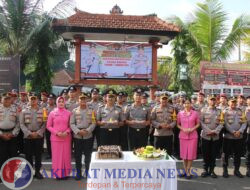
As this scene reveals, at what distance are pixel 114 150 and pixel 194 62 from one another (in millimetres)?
10624

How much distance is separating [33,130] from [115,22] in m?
6.21

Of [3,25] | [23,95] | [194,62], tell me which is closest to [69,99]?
[23,95]

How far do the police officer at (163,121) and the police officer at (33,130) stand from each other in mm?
2358

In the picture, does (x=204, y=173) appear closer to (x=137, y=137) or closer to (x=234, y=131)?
(x=234, y=131)

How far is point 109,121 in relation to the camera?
652 centimetres

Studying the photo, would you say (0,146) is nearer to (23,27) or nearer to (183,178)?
(183,178)

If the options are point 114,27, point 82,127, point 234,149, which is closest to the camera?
point 82,127

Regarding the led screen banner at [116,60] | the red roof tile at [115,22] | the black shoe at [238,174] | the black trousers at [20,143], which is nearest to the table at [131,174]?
the black shoe at [238,174]

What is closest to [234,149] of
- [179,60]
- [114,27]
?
[114,27]

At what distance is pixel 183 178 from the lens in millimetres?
6395

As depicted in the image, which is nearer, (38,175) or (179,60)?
(38,175)

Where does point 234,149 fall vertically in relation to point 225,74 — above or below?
below

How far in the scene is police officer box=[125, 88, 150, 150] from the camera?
6.73 meters

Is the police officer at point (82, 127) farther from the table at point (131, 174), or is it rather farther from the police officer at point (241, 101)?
the police officer at point (241, 101)
